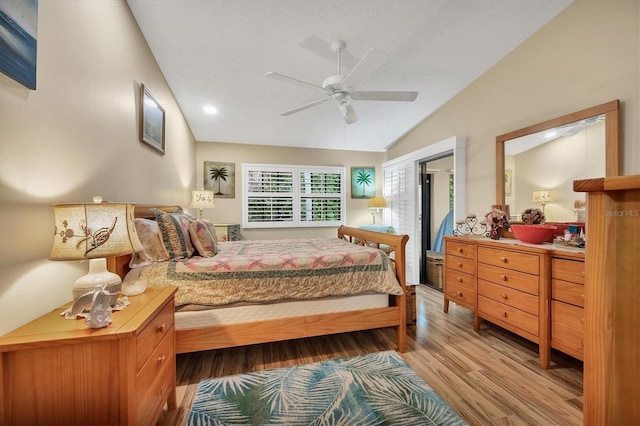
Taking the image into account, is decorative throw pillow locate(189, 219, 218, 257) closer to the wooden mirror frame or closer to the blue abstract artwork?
the blue abstract artwork

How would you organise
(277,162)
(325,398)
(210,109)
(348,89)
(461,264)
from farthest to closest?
(277,162) < (210,109) < (461,264) < (348,89) < (325,398)

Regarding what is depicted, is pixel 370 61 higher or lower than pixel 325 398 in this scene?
higher

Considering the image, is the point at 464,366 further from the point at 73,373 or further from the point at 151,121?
the point at 151,121

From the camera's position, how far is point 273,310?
195 cm

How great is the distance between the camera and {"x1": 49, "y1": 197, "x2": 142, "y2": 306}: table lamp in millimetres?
1084

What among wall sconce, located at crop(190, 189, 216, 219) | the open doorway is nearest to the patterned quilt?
wall sconce, located at crop(190, 189, 216, 219)

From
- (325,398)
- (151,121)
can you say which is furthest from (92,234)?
(151,121)

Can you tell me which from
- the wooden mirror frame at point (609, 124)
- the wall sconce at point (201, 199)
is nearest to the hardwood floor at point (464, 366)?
the wooden mirror frame at point (609, 124)

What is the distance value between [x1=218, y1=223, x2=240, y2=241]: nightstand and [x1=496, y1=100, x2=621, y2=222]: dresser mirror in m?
3.91

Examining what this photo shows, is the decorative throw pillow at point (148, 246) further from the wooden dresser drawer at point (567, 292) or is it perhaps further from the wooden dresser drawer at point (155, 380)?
the wooden dresser drawer at point (567, 292)

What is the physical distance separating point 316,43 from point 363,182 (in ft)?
11.1

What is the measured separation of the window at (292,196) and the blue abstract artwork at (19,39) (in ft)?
12.2

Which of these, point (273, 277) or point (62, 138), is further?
point (273, 277)

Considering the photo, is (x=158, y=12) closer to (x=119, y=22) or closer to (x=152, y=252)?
(x=119, y=22)
